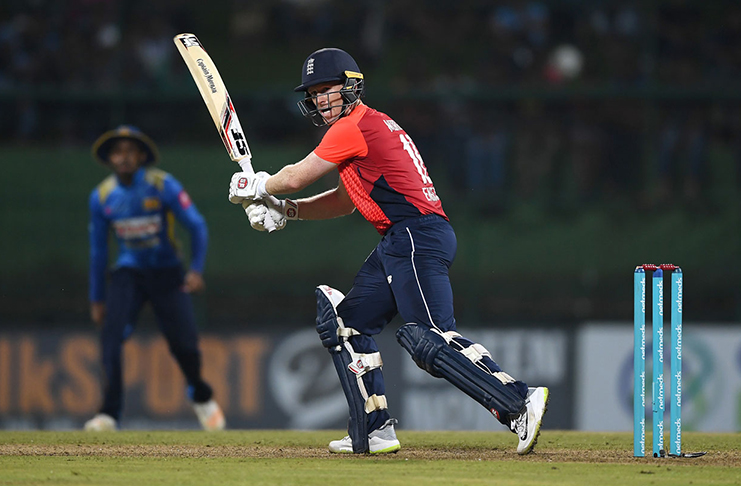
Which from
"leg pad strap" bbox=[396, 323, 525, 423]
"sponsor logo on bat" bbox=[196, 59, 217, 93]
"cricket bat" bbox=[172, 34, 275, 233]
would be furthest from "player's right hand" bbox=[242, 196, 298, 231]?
"leg pad strap" bbox=[396, 323, 525, 423]

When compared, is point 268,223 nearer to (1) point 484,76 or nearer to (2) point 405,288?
(2) point 405,288

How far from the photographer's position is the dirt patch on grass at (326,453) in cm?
485

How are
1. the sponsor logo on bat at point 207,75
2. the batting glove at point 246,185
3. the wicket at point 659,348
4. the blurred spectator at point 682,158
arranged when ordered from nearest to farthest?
the wicket at point 659,348 < the batting glove at point 246,185 < the sponsor logo on bat at point 207,75 < the blurred spectator at point 682,158

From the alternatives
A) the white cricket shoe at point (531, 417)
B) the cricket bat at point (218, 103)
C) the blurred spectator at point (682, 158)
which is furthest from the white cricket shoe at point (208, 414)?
the blurred spectator at point (682, 158)

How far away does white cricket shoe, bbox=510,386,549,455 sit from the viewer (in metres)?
4.67

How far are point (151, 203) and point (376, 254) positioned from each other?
3440 mm

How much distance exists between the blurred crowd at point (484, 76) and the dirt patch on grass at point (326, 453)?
6.06 meters

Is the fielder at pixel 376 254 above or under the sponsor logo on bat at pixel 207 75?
under

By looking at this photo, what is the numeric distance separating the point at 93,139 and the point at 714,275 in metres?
6.65

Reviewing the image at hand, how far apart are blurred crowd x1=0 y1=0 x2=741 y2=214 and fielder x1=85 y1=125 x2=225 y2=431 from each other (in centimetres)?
368

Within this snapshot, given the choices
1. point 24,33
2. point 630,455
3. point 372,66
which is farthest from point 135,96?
point 630,455

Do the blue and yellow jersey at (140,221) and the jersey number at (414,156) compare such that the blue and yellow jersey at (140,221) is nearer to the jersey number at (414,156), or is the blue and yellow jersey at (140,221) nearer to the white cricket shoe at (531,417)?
the jersey number at (414,156)

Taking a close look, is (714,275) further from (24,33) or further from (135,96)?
(24,33)

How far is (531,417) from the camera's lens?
469 cm
